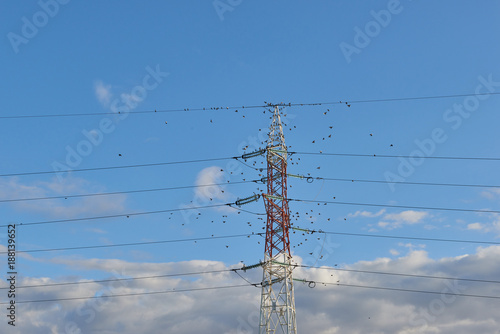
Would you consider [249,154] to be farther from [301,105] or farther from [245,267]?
[245,267]

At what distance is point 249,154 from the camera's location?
68375mm

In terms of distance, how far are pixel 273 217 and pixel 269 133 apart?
11.3 meters

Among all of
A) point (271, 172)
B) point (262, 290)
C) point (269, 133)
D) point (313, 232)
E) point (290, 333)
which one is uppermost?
point (269, 133)

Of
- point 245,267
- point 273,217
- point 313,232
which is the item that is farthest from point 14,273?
point 313,232

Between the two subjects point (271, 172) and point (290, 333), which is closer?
point (290, 333)

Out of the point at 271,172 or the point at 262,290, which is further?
the point at 271,172

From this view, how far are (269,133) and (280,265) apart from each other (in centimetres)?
1685

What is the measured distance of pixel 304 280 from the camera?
64125mm

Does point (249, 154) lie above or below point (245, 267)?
above

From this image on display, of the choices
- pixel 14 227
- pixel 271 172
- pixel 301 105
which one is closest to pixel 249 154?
pixel 271 172

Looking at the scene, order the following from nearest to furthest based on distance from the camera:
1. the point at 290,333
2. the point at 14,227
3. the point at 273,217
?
the point at 290,333 → the point at 273,217 → the point at 14,227

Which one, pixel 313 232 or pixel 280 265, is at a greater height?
pixel 313 232

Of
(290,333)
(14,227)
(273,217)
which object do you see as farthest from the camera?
(14,227)

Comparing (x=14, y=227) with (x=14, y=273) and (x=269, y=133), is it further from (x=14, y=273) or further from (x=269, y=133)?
(x=269, y=133)
